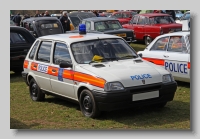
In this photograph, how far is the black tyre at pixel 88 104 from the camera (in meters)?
7.62

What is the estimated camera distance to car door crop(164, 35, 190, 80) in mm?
10055

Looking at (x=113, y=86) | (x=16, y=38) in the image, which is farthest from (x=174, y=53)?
(x=16, y=38)

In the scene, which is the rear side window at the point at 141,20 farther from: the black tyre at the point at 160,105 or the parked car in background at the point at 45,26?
the black tyre at the point at 160,105

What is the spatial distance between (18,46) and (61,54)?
4.98m

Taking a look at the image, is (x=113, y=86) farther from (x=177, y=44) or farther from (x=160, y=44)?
(x=160, y=44)

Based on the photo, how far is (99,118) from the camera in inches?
309

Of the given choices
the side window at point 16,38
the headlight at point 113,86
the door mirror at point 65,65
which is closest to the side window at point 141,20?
the side window at point 16,38

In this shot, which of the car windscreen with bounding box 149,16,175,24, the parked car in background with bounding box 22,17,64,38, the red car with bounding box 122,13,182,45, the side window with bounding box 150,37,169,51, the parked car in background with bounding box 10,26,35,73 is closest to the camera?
the side window with bounding box 150,37,169,51

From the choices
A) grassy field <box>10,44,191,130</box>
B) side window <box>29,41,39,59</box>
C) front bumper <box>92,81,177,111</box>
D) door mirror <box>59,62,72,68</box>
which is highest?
side window <box>29,41,39,59</box>

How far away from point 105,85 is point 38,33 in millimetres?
11031

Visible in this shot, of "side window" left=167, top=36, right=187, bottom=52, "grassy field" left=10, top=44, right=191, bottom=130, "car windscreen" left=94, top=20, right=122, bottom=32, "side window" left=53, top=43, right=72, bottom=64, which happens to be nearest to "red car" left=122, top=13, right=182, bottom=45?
"car windscreen" left=94, top=20, right=122, bottom=32

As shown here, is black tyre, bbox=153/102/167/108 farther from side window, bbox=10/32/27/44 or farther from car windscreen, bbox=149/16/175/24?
car windscreen, bbox=149/16/175/24

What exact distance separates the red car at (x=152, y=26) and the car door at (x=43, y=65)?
10.7 metres

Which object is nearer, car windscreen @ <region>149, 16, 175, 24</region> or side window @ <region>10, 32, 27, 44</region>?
side window @ <region>10, 32, 27, 44</region>
